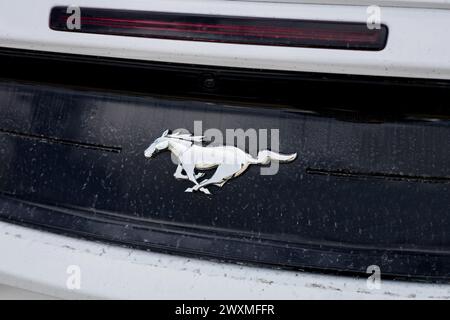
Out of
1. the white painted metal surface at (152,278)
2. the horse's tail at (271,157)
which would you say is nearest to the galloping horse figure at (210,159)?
the horse's tail at (271,157)

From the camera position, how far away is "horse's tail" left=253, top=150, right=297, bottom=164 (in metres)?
1.66

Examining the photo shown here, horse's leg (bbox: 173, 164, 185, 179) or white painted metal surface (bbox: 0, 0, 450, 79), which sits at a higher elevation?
white painted metal surface (bbox: 0, 0, 450, 79)

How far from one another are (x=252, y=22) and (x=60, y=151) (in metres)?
0.58

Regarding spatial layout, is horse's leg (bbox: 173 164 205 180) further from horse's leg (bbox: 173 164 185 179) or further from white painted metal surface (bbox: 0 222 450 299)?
white painted metal surface (bbox: 0 222 450 299)

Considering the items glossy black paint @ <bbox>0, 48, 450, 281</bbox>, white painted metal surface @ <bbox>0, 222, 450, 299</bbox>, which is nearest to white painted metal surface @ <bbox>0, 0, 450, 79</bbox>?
glossy black paint @ <bbox>0, 48, 450, 281</bbox>

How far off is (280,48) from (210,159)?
29cm

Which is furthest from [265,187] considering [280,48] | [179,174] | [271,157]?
[280,48]

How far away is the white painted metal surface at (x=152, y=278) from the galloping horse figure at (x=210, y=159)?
186 millimetres

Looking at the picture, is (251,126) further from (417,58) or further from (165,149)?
(417,58)

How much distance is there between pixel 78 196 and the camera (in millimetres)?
1801

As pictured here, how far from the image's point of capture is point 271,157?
1.67m

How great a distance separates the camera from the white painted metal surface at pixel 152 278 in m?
1.59

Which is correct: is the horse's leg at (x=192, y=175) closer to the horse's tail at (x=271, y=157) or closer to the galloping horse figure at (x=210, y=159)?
the galloping horse figure at (x=210, y=159)

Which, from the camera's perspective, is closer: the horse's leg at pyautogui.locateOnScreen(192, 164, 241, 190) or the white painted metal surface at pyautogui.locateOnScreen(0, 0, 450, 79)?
A: the white painted metal surface at pyautogui.locateOnScreen(0, 0, 450, 79)
